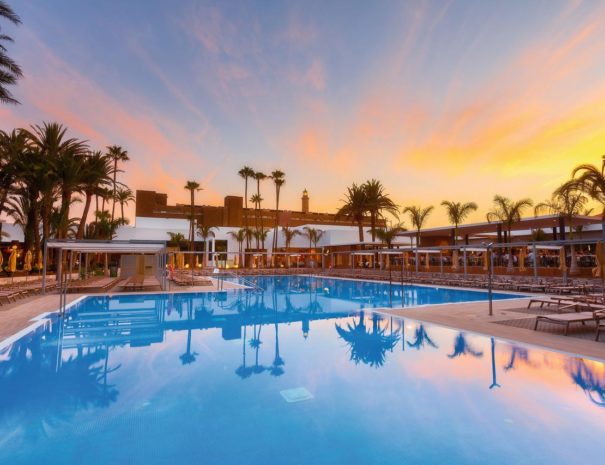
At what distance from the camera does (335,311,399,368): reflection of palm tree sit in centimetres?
819

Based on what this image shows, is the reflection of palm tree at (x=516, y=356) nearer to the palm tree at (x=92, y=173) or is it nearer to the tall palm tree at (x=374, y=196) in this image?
the palm tree at (x=92, y=173)

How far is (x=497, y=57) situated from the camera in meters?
15.0

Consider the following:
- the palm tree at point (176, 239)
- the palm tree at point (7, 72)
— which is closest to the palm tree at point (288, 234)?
the palm tree at point (176, 239)

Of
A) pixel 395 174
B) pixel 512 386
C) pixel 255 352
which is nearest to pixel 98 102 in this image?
pixel 255 352

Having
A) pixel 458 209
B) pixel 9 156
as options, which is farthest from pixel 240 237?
pixel 9 156

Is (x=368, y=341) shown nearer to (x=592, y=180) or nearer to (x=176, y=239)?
(x=592, y=180)

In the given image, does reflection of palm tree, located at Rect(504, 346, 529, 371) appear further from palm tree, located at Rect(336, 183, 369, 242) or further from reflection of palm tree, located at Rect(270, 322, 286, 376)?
palm tree, located at Rect(336, 183, 369, 242)

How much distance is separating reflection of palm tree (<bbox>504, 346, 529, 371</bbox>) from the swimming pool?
0.13 feet

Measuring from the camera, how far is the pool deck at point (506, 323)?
25.8 ft

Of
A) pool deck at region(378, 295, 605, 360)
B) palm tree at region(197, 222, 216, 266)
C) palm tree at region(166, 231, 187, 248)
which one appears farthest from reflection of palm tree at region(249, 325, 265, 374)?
palm tree at region(166, 231, 187, 248)

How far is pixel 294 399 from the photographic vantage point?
579 cm

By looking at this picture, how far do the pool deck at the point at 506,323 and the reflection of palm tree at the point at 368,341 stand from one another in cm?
188

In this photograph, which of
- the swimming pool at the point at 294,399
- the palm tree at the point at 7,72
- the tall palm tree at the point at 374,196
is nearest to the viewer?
the swimming pool at the point at 294,399

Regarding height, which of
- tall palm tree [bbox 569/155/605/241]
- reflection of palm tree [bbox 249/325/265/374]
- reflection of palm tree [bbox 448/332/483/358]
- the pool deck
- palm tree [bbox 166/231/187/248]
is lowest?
reflection of palm tree [bbox 249/325/265/374]
